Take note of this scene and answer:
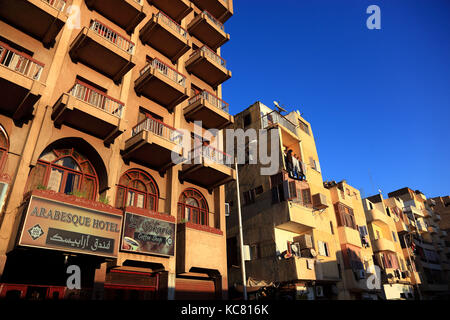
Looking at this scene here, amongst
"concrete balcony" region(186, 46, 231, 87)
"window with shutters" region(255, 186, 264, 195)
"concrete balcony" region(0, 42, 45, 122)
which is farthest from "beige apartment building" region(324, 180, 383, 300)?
"concrete balcony" region(0, 42, 45, 122)

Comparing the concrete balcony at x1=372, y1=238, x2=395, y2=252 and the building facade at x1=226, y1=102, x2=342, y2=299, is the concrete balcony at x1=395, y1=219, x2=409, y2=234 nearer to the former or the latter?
the concrete balcony at x1=372, y1=238, x2=395, y2=252

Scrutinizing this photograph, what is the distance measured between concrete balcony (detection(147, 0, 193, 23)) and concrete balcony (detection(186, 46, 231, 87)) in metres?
2.70

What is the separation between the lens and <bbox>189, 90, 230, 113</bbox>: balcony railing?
64.1 feet

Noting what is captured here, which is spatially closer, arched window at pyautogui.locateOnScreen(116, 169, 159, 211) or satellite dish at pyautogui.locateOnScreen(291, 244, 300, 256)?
arched window at pyautogui.locateOnScreen(116, 169, 159, 211)

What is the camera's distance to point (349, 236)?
91.0ft

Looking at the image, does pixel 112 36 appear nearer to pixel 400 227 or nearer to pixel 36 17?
pixel 36 17

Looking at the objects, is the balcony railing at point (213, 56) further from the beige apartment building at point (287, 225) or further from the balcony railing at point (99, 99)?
the balcony railing at point (99, 99)

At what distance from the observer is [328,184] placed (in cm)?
3234

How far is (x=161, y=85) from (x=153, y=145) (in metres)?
4.01

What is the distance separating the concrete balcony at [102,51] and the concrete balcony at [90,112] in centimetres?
180

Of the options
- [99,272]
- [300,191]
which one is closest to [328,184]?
[300,191]

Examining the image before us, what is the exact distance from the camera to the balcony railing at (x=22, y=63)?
1162 cm
